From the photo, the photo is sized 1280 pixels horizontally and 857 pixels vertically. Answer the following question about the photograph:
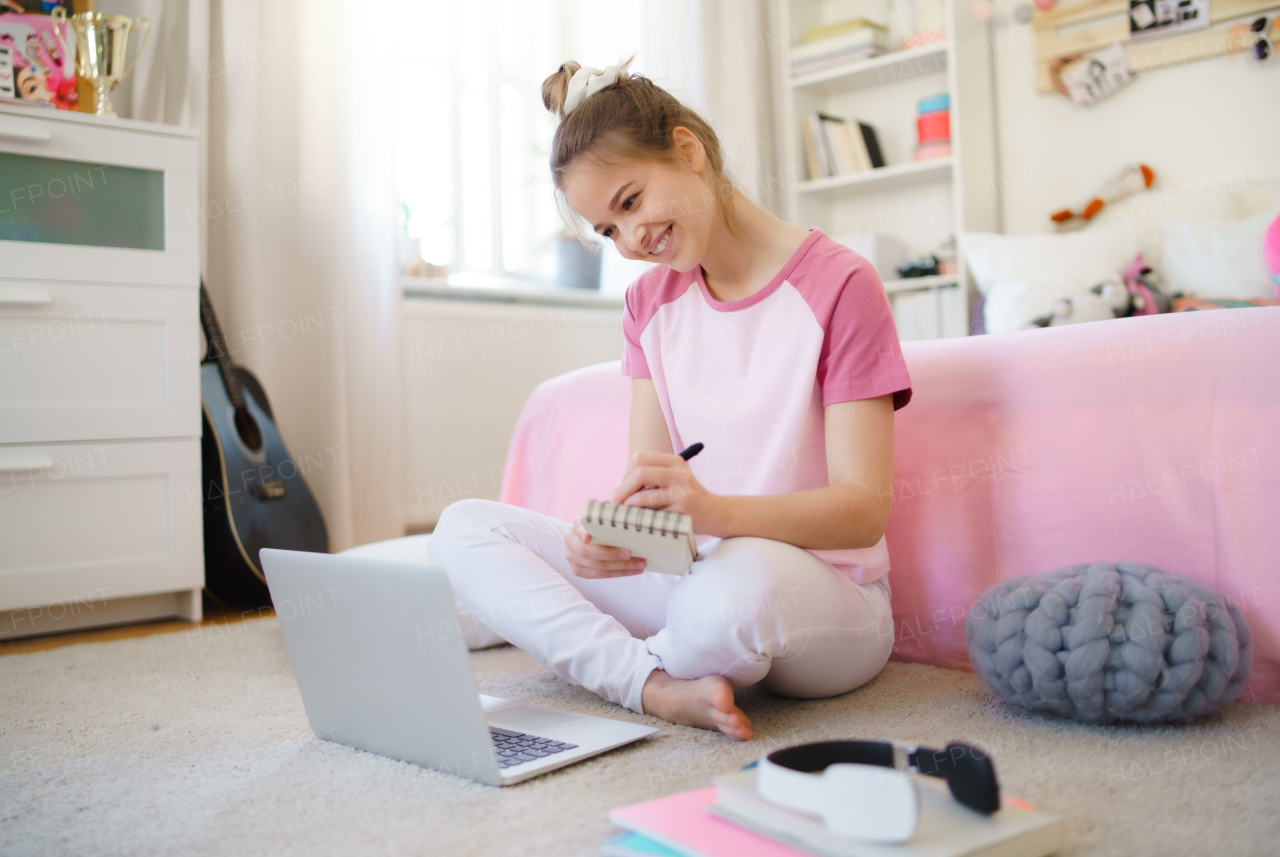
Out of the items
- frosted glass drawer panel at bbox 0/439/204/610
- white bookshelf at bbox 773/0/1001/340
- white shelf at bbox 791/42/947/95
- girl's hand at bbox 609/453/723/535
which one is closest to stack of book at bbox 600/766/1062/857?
girl's hand at bbox 609/453/723/535

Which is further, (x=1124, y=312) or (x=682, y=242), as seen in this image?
(x=1124, y=312)

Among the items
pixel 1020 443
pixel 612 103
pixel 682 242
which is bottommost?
pixel 1020 443

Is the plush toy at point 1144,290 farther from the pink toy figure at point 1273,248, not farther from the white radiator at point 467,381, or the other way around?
the white radiator at point 467,381

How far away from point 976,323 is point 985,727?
1.95 meters

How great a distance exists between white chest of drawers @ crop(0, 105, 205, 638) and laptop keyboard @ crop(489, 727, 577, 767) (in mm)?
1138

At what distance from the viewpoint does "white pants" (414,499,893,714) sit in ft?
3.28

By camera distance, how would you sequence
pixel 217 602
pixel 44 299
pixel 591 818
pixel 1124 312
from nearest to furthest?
1. pixel 591 818
2. pixel 44 299
3. pixel 217 602
4. pixel 1124 312

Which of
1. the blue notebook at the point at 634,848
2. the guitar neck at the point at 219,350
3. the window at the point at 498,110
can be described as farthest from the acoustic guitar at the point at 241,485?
the blue notebook at the point at 634,848

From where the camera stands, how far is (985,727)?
1032 mm

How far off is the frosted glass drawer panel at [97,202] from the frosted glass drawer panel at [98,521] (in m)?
0.32

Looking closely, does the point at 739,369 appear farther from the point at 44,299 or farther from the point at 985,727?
the point at 44,299

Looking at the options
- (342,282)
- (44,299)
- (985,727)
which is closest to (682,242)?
(985,727)

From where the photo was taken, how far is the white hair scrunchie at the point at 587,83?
3.83 feet

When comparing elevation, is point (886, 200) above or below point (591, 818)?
above
